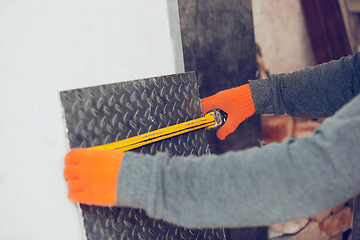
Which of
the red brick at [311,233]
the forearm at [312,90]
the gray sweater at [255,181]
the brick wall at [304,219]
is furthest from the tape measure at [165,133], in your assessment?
the red brick at [311,233]

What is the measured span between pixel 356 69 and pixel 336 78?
2.9 inches

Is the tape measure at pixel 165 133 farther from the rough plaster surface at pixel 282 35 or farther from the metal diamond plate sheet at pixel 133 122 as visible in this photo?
the rough plaster surface at pixel 282 35

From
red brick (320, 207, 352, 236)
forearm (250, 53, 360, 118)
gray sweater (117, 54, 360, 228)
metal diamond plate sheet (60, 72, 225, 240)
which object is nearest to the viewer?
gray sweater (117, 54, 360, 228)

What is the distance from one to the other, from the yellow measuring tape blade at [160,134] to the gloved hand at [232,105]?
4.2 inches

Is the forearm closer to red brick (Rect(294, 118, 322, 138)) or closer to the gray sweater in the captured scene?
the gray sweater

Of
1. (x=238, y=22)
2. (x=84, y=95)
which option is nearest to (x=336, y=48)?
(x=238, y=22)

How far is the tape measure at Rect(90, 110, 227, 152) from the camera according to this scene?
2.37 feet

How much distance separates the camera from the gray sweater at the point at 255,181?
0.56 m

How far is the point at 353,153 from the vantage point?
0.56 metres

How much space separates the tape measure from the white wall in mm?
165

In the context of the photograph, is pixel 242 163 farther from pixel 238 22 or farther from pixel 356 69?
pixel 238 22

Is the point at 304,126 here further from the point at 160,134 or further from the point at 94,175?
the point at 94,175

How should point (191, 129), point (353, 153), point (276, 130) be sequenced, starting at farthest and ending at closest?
point (276, 130) < point (191, 129) < point (353, 153)

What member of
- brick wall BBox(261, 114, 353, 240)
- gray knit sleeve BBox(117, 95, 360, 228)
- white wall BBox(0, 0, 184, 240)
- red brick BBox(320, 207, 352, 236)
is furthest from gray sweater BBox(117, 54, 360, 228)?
red brick BBox(320, 207, 352, 236)
